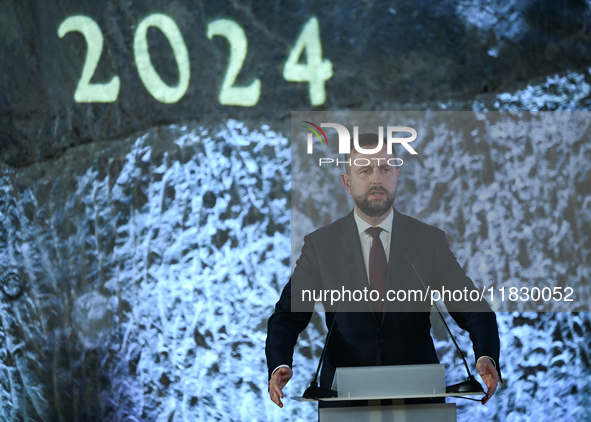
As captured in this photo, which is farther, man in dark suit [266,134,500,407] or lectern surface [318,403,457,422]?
man in dark suit [266,134,500,407]

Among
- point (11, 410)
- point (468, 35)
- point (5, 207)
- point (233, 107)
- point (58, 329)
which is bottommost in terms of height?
point (11, 410)

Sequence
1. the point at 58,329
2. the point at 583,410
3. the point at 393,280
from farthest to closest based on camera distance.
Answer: the point at 58,329 → the point at 583,410 → the point at 393,280

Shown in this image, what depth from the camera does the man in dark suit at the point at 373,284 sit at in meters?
2.14

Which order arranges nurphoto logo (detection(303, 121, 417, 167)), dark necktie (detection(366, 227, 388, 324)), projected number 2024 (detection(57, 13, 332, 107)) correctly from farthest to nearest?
projected number 2024 (detection(57, 13, 332, 107)) < nurphoto logo (detection(303, 121, 417, 167)) < dark necktie (detection(366, 227, 388, 324))

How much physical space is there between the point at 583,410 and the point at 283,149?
1.83 meters

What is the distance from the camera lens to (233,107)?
3254mm

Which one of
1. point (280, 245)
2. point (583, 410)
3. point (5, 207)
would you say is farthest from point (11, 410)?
point (583, 410)

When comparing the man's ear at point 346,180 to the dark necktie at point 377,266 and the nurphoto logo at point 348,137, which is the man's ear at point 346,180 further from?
the dark necktie at point 377,266

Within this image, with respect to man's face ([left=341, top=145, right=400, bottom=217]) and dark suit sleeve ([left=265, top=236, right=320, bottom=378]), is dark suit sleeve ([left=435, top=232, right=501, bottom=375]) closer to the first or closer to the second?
man's face ([left=341, top=145, right=400, bottom=217])

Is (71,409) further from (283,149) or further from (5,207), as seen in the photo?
(283,149)

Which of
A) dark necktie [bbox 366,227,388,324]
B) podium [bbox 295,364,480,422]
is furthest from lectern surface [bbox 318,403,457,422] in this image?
dark necktie [bbox 366,227,388,324]

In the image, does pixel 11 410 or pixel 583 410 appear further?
pixel 11 410

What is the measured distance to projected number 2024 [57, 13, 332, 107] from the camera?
3.24 metres

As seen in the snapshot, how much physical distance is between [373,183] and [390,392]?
1.20m
